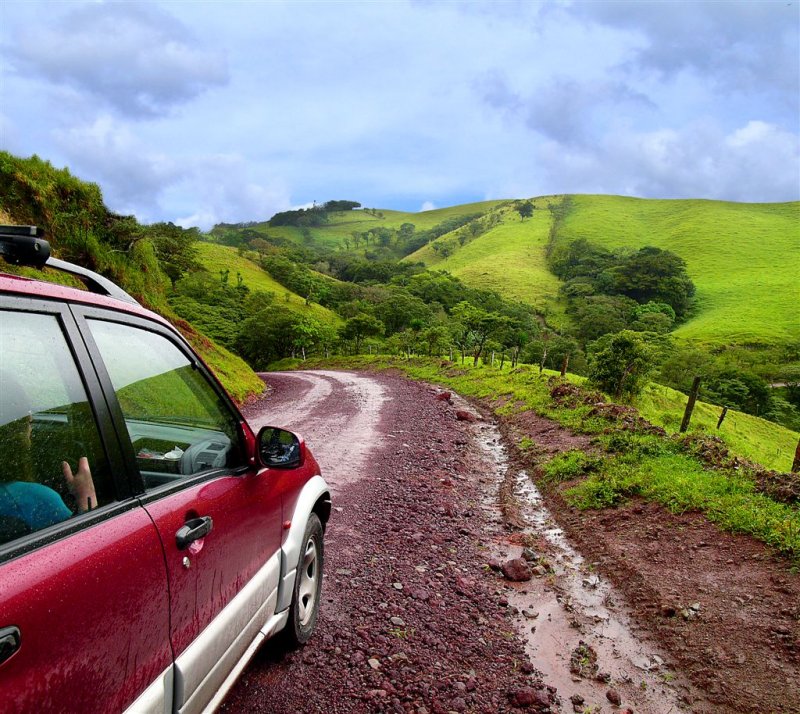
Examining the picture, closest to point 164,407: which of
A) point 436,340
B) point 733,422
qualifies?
point 733,422

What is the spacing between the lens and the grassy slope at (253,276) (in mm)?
83438

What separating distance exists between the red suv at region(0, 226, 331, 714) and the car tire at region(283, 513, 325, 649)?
0.69m

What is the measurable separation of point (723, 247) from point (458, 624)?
13970 cm

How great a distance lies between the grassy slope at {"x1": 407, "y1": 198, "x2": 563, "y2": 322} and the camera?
360 feet

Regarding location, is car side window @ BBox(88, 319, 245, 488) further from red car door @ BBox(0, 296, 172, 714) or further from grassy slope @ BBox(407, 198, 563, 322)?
grassy slope @ BBox(407, 198, 563, 322)

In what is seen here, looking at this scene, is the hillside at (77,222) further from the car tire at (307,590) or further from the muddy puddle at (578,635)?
the muddy puddle at (578,635)

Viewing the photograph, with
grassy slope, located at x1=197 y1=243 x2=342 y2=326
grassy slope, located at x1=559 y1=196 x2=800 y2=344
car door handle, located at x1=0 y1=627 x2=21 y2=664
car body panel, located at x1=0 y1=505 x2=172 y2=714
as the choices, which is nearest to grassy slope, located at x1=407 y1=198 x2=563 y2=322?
grassy slope, located at x1=559 y1=196 x2=800 y2=344

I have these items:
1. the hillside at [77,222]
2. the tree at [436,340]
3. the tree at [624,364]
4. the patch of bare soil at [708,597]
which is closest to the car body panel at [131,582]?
the patch of bare soil at [708,597]

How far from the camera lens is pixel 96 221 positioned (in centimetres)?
1727

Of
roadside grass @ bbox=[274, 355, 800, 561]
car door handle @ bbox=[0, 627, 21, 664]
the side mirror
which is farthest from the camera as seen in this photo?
roadside grass @ bbox=[274, 355, 800, 561]

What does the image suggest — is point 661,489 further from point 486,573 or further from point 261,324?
point 261,324

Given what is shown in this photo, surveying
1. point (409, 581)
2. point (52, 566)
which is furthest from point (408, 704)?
point (52, 566)

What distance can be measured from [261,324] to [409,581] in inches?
2207

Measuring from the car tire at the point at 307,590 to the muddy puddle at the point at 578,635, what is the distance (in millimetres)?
2001
